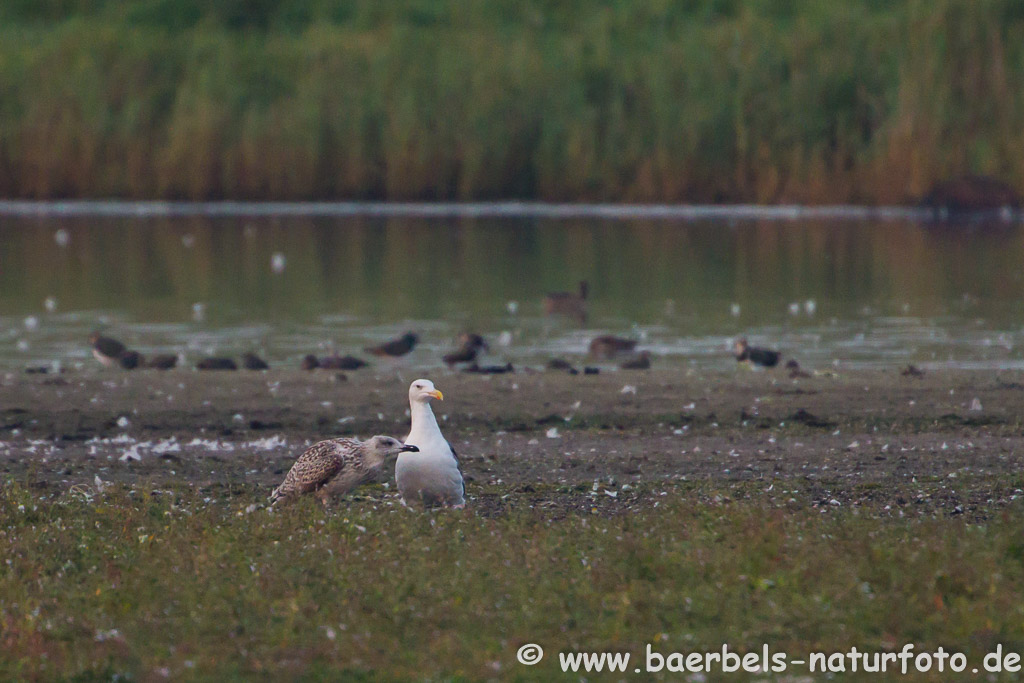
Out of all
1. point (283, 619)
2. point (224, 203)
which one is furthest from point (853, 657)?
point (224, 203)

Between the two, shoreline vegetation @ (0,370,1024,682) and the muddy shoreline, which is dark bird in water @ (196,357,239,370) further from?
shoreline vegetation @ (0,370,1024,682)

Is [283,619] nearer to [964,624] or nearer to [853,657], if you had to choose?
[853,657]

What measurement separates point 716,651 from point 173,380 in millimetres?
13511

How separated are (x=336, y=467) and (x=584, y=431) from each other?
18.2ft

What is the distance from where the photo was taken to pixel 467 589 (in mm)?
9117

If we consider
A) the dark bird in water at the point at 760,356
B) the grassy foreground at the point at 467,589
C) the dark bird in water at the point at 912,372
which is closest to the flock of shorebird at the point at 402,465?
the grassy foreground at the point at 467,589

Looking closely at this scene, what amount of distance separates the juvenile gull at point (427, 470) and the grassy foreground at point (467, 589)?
393 mm

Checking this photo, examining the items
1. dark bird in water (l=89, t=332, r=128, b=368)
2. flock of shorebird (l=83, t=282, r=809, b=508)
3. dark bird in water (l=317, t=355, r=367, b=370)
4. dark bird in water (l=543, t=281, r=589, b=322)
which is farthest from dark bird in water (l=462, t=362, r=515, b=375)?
flock of shorebird (l=83, t=282, r=809, b=508)

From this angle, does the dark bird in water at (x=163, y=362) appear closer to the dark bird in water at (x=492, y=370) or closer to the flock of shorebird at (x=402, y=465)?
the dark bird in water at (x=492, y=370)

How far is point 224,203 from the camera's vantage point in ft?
218

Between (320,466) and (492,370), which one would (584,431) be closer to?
(492,370)

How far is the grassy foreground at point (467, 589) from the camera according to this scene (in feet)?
26.6

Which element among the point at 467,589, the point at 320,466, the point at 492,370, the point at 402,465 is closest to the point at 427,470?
the point at 402,465

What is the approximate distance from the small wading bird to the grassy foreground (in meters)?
0.55
